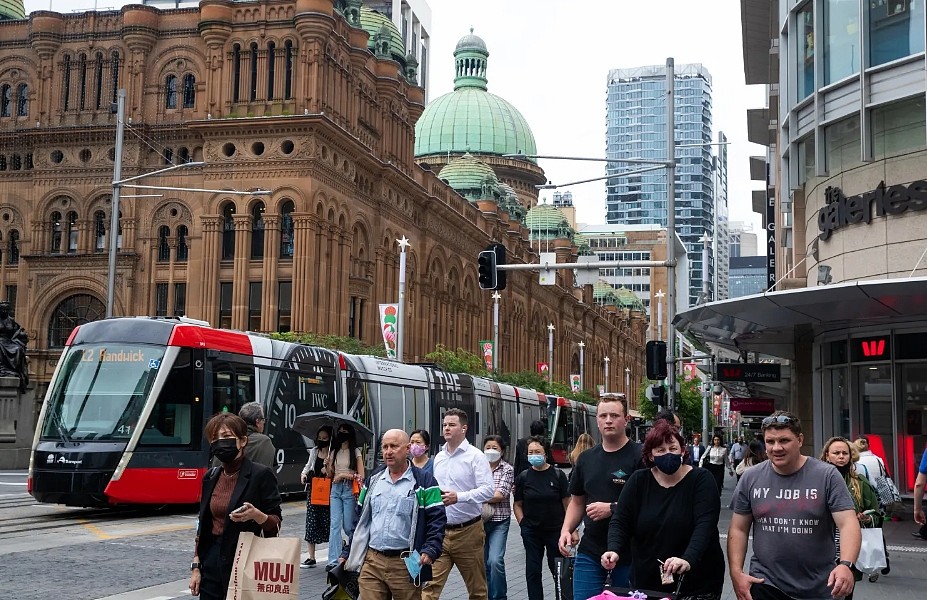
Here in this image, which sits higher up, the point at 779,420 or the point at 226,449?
the point at 779,420

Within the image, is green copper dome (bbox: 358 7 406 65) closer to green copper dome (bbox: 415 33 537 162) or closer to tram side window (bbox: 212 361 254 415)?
green copper dome (bbox: 415 33 537 162)

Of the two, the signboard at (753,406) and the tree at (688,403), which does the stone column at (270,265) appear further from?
the tree at (688,403)

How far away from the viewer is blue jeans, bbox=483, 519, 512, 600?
36.3 feet

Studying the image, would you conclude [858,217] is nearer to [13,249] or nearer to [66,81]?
[66,81]

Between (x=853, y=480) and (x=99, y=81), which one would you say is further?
(x=99, y=81)

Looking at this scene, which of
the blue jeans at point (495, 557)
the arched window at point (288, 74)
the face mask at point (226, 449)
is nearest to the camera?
the face mask at point (226, 449)

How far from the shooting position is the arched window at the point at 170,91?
187 feet

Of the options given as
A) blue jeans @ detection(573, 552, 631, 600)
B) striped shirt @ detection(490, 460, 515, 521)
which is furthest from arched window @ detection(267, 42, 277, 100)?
blue jeans @ detection(573, 552, 631, 600)

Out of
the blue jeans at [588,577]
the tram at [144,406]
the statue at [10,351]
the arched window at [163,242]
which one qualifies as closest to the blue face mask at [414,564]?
the blue jeans at [588,577]

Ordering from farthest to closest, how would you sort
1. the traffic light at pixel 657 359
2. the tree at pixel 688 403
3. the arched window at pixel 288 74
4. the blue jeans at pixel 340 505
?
the tree at pixel 688 403 → the arched window at pixel 288 74 → the traffic light at pixel 657 359 → the blue jeans at pixel 340 505

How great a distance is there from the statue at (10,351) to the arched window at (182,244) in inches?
789

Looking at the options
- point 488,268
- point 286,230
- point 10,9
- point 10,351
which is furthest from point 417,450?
point 10,9

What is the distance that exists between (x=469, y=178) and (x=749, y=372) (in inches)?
2747

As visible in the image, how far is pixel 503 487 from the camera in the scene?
38.2ft
